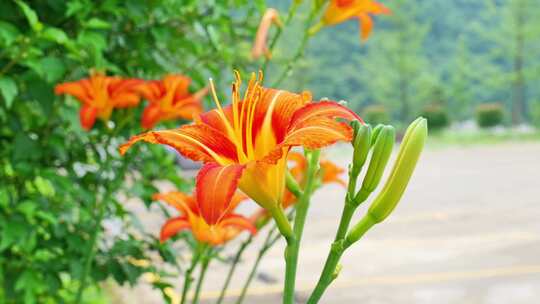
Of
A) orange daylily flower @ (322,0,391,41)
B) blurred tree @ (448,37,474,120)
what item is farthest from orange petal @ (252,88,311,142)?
blurred tree @ (448,37,474,120)

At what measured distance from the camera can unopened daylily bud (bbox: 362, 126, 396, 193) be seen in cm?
86

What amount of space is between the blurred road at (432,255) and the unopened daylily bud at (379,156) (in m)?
4.52

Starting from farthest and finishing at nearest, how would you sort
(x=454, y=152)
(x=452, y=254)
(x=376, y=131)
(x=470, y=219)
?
(x=454, y=152)
(x=470, y=219)
(x=452, y=254)
(x=376, y=131)

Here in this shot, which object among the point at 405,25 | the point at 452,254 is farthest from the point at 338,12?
the point at 405,25

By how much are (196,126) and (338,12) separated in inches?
35.7

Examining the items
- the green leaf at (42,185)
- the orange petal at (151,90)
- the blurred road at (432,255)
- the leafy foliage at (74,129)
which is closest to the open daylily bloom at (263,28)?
the orange petal at (151,90)

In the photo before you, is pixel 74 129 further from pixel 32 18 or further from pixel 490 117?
pixel 490 117

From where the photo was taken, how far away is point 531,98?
45.9 m

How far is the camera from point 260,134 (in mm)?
928

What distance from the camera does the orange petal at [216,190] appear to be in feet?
2.60

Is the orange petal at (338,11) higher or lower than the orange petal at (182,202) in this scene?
higher

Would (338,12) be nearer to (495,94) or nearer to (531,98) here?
(495,94)

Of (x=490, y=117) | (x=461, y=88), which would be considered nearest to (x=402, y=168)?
(x=490, y=117)

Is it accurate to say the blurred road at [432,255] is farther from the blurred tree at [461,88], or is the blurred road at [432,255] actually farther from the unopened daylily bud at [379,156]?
the blurred tree at [461,88]
